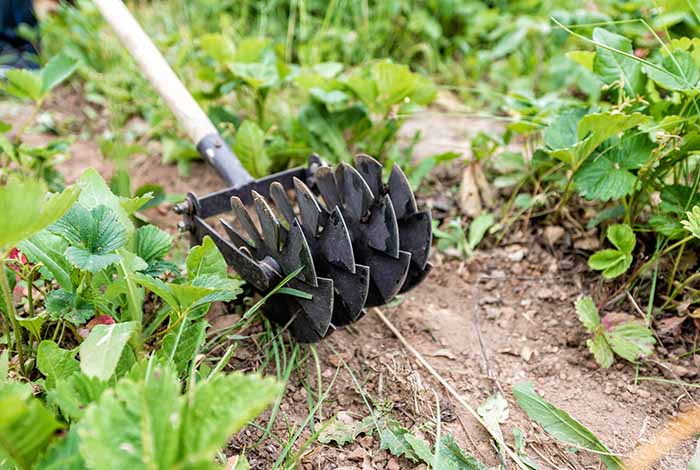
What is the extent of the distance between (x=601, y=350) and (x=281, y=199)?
80 cm

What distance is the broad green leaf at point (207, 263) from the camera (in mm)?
1179

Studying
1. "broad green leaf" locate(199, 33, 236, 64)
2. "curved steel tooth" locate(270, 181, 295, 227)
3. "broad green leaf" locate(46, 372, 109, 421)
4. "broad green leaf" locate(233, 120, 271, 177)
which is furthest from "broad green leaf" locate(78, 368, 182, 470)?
"broad green leaf" locate(199, 33, 236, 64)

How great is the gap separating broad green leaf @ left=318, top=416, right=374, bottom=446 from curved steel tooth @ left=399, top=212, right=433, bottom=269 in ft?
1.24

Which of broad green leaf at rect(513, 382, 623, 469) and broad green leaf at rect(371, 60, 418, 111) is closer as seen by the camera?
broad green leaf at rect(513, 382, 623, 469)

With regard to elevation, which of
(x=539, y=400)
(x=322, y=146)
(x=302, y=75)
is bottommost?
(x=539, y=400)

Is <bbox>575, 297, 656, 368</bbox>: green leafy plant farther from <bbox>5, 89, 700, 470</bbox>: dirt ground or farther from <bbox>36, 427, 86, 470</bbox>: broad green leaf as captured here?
<bbox>36, 427, 86, 470</bbox>: broad green leaf

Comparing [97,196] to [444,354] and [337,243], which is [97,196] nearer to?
[337,243]

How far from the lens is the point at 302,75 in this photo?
1895mm

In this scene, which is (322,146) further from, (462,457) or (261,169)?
(462,457)

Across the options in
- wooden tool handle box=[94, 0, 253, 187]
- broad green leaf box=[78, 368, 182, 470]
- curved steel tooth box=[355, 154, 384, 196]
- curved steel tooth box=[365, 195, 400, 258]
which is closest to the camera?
broad green leaf box=[78, 368, 182, 470]

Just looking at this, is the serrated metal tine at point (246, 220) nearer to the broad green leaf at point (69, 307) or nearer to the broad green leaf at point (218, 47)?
the broad green leaf at point (69, 307)

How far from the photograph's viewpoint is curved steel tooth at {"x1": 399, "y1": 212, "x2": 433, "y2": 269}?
138 centimetres

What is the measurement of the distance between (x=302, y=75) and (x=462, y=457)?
1247mm

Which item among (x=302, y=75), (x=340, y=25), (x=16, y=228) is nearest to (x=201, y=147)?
(x=302, y=75)
